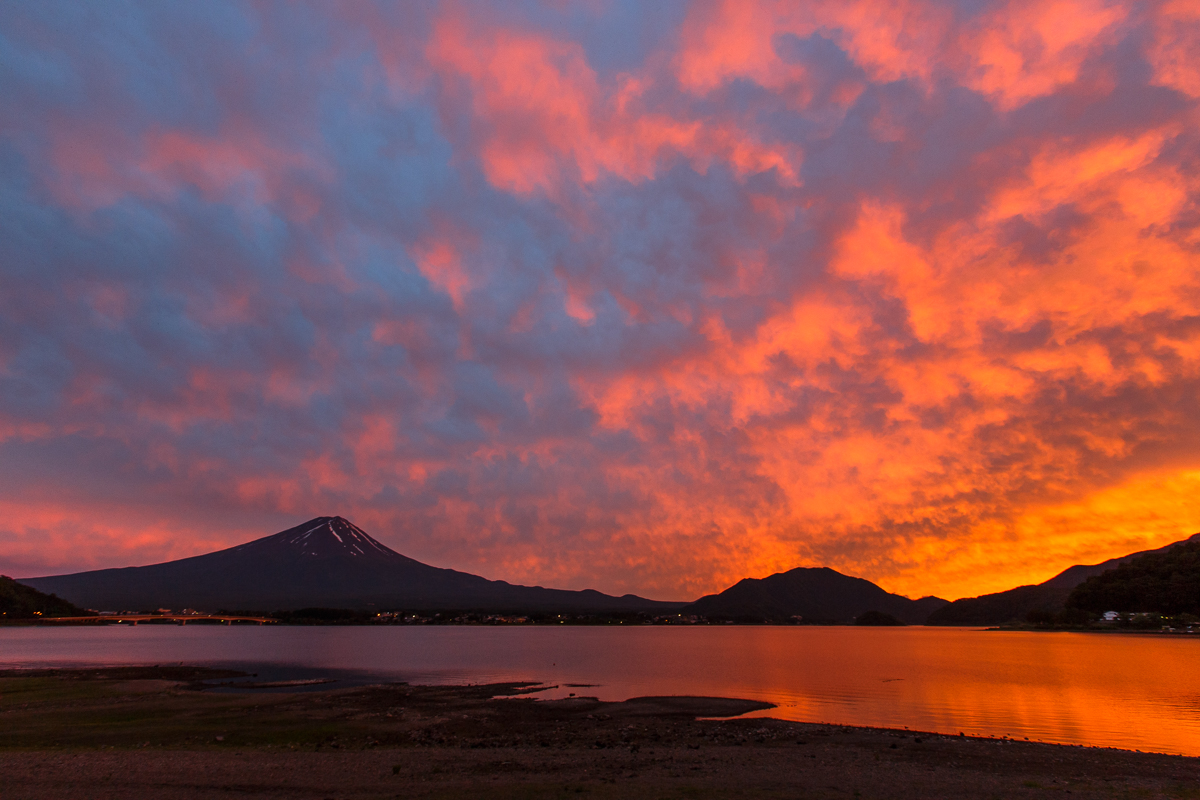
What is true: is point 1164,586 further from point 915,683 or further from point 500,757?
point 500,757

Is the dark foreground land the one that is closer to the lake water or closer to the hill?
the lake water

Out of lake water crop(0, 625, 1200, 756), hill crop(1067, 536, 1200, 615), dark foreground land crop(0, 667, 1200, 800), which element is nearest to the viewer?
dark foreground land crop(0, 667, 1200, 800)

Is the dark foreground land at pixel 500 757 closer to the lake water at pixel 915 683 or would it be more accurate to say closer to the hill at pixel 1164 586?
the lake water at pixel 915 683

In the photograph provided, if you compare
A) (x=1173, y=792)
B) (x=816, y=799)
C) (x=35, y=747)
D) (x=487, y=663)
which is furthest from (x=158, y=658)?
(x=1173, y=792)

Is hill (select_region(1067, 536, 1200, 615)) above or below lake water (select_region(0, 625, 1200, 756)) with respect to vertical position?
above

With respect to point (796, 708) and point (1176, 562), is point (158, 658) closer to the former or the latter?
point (796, 708)

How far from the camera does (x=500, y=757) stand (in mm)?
22578

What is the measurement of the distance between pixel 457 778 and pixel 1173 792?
20.5 meters

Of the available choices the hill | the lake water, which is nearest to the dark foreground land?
the lake water

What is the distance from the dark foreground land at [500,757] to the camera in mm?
17844

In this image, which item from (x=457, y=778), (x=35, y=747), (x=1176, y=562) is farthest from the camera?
(x=1176, y=562)

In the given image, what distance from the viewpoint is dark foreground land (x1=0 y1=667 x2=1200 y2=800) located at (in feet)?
58.5

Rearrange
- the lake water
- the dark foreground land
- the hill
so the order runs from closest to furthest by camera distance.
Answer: the dark foreground land, the lake water, the hill

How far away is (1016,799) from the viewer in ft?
56.7
